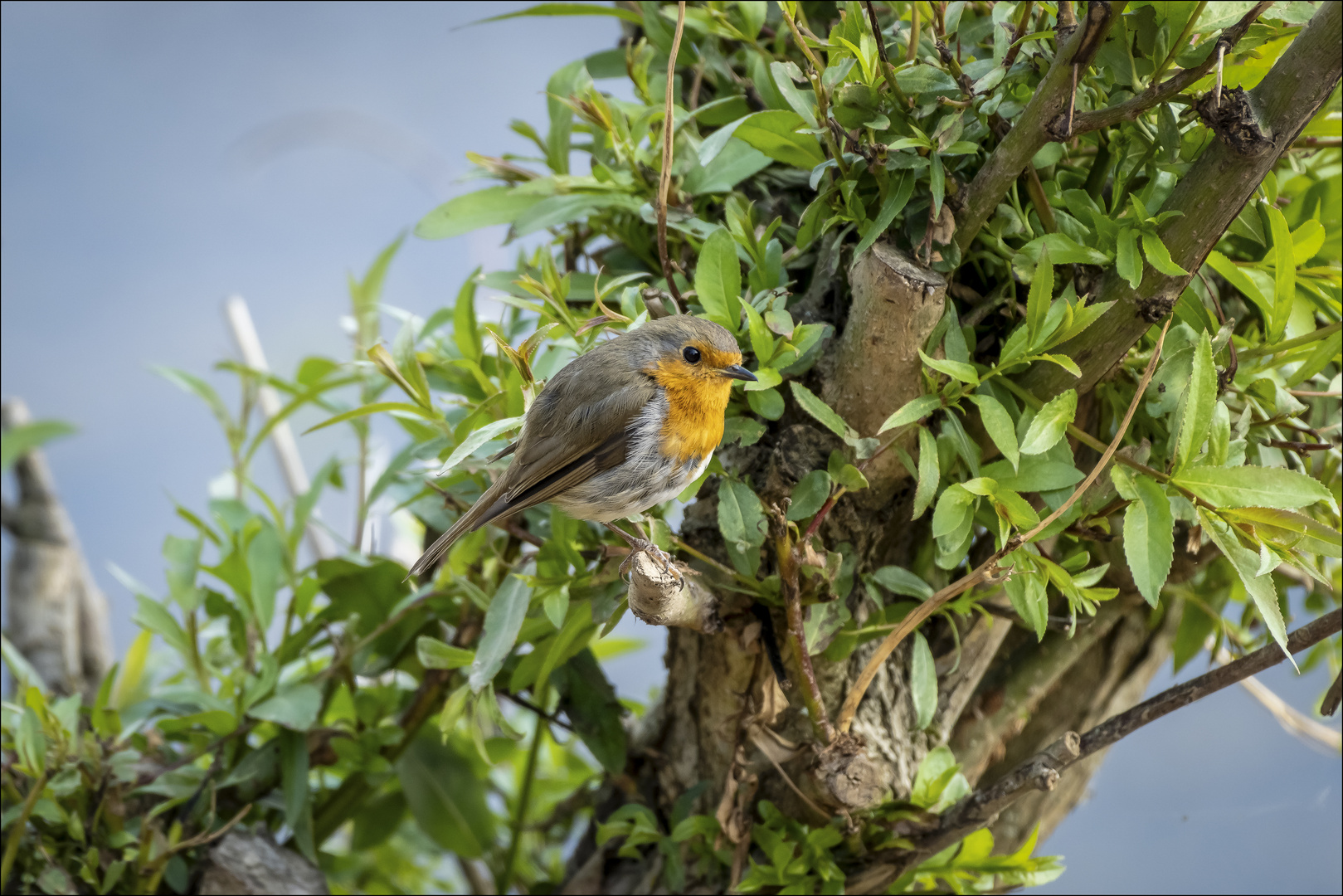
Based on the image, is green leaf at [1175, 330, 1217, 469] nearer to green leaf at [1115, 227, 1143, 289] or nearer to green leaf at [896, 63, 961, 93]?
green leaf at [1115, 227, 1143, 289]

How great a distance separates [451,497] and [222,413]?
1.92 ft

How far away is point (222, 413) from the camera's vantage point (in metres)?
1.32

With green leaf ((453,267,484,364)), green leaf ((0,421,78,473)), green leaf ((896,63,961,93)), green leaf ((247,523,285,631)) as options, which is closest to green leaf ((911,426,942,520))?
green leaf ((896,63,961,93))

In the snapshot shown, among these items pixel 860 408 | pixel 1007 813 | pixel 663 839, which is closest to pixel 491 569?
pixel 663 839

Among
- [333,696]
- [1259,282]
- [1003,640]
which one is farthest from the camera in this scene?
[333,696]

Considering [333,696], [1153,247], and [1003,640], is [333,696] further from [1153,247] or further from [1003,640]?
[1153,247]

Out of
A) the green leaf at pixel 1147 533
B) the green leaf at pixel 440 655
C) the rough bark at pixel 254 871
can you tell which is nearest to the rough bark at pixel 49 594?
the rough bark at pixel 254 871

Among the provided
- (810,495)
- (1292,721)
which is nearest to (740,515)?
(810,495)

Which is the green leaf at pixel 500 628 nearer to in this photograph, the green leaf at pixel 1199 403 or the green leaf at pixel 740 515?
the green leaf at pixel 740 515

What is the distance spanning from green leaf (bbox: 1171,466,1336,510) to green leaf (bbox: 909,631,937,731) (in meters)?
0.25

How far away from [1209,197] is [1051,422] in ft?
0.57

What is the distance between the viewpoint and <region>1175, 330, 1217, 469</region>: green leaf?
65cm

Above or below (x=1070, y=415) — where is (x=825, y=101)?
above

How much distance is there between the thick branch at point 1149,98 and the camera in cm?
60
